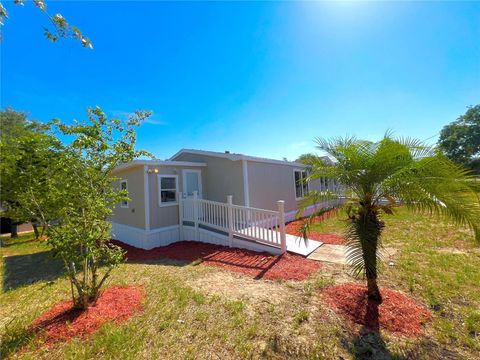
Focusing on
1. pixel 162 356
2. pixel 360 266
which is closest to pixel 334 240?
pixel 360 266

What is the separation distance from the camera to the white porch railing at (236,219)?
6422 millimetres

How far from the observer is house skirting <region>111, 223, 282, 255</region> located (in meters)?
7.45

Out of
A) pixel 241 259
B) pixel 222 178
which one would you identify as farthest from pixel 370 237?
pixel 222 178

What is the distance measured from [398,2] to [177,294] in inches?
373

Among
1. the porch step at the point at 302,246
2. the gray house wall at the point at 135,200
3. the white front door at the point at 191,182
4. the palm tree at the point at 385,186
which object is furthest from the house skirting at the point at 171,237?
the palm tree at the point at 385,186

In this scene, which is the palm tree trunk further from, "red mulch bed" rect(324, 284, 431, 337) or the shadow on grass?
the shadow on grass

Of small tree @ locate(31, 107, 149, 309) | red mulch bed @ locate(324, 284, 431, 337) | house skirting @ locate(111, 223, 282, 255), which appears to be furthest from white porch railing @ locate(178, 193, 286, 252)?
small tree @ locate(31, 107, 149, 309)

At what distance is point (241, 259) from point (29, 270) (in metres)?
6.57

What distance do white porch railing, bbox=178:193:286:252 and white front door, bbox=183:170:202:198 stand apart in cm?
70

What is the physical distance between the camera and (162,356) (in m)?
2.62

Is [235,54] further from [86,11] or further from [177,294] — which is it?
[177,294]

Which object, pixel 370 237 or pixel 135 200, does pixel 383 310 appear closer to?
pixel 370 237

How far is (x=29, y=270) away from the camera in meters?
6.59

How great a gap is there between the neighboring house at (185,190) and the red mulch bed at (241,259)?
48cm
